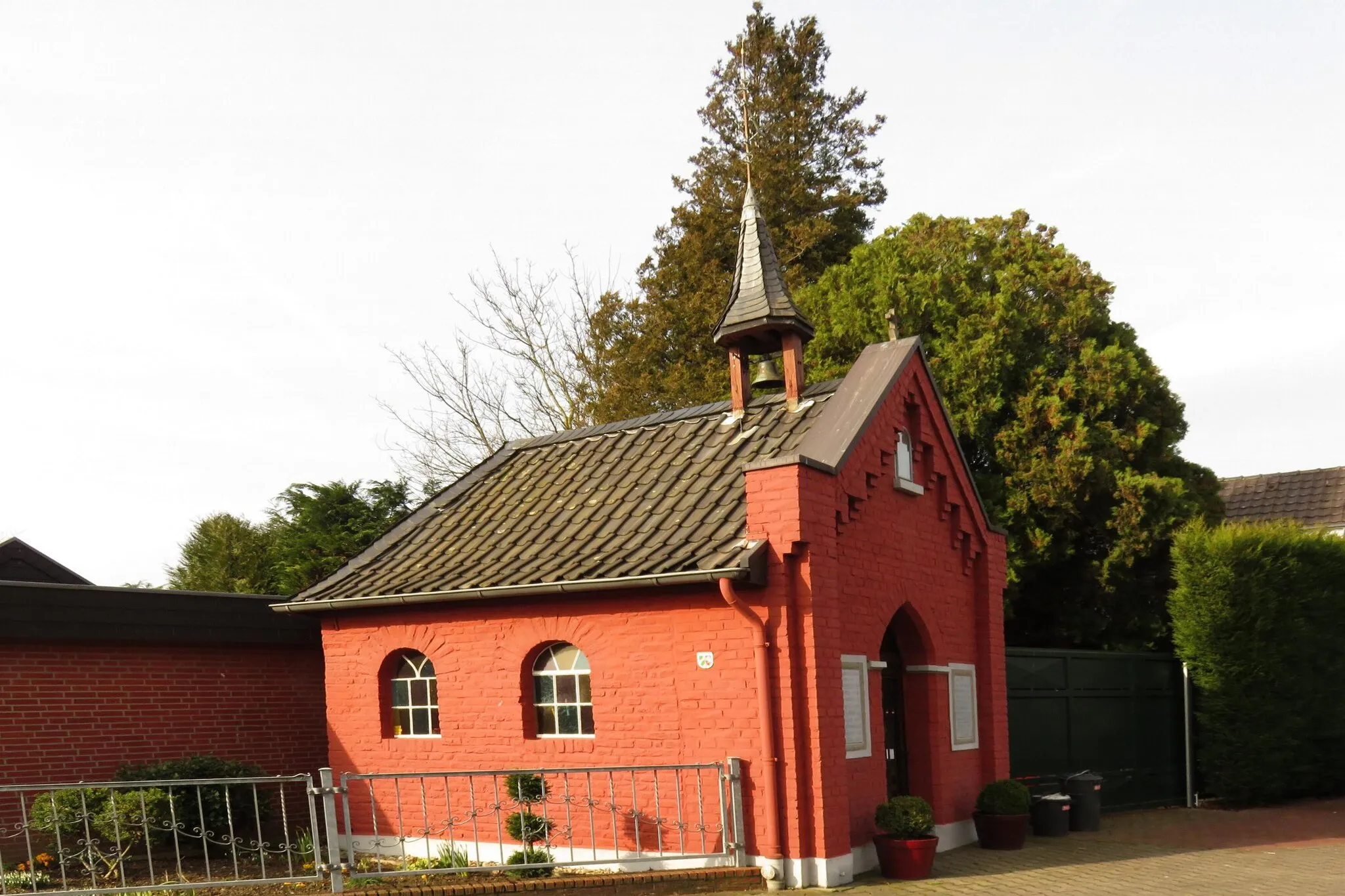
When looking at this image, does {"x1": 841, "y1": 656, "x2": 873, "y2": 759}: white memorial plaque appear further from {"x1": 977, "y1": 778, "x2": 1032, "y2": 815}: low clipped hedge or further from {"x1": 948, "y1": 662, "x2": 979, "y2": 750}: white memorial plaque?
{"x1": 977, "y1": 778, "x2": 1032, "y2": 815}: low clipped hedge

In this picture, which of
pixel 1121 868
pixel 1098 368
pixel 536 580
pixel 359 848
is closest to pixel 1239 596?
pixel 1098 368

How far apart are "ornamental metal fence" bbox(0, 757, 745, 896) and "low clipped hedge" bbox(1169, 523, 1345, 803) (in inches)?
395

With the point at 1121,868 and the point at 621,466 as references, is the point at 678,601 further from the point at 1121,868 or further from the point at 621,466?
the point at 1121,868

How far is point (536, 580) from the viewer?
1282cm

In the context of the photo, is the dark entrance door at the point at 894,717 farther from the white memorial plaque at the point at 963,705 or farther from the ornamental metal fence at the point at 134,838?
the ornamental metal fence at the point at 134,838

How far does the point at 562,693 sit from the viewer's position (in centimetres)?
1325

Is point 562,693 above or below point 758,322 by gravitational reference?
below

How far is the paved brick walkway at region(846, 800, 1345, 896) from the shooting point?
449 inches

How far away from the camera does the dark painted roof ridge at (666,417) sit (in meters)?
14.5

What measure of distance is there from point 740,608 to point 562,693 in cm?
264

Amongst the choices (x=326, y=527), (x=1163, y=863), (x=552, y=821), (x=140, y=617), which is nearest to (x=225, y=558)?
(x=326, y=527)

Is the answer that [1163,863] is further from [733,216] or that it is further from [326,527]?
[733,216]

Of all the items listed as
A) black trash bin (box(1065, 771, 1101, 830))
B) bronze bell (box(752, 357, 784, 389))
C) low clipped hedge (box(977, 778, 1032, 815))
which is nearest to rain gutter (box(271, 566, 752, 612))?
bronze bell (box(752, 357, 784, 389))

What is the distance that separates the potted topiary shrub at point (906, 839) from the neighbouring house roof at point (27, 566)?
12.7m
